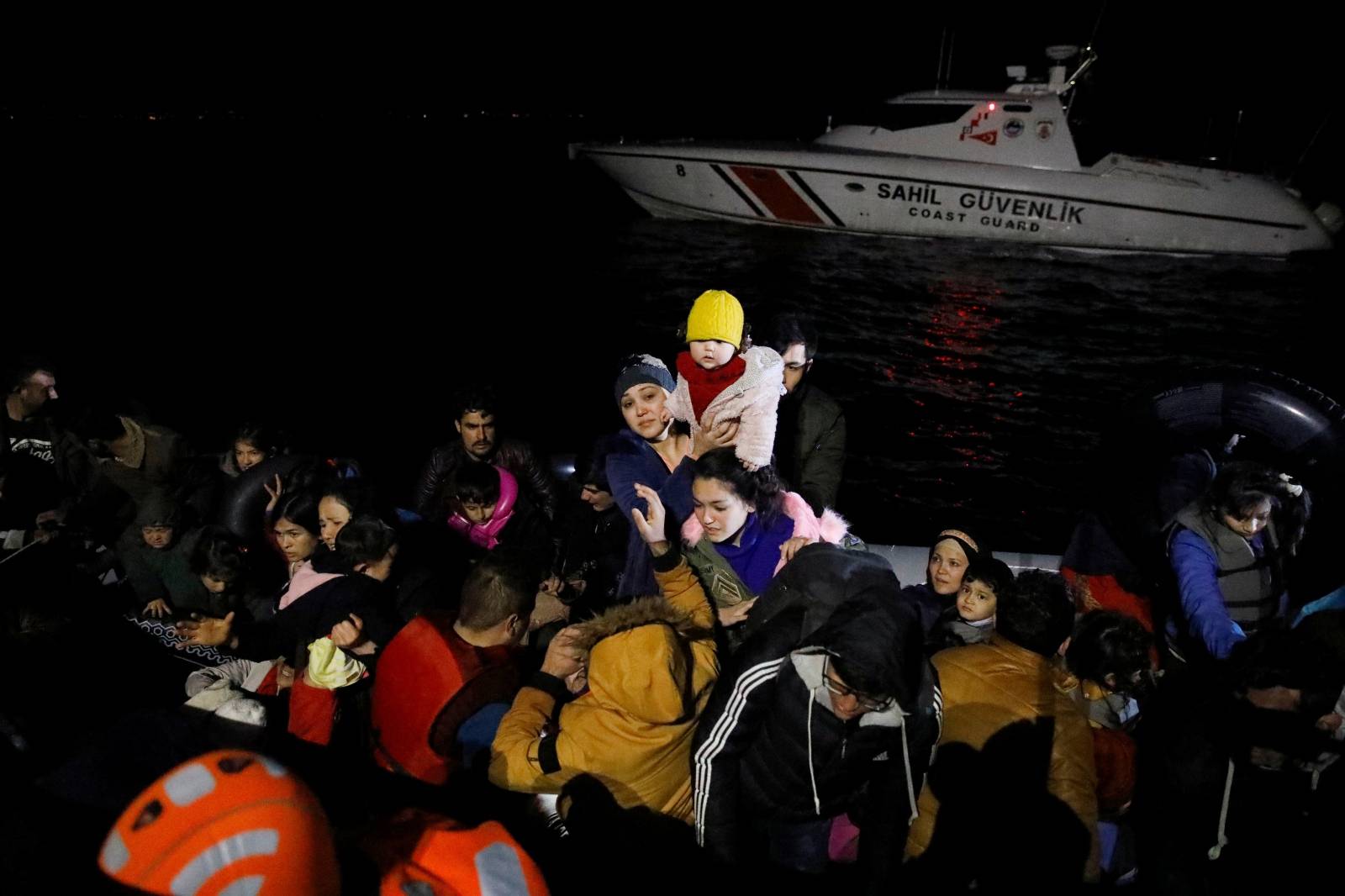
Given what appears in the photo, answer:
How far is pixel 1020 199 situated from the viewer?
20.2m

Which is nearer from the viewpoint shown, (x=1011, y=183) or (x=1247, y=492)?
(x=1247, y=492)

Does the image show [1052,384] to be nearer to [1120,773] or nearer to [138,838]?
[1120,773]

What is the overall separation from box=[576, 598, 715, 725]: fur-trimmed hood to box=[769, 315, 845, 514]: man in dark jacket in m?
1.94

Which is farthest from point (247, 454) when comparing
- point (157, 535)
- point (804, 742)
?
point (804, 742)

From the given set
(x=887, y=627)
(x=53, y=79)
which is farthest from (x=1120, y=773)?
(x=53, y=79)

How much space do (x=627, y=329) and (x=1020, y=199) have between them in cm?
1168

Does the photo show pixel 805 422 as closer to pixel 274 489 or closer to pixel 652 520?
pixel 652 520

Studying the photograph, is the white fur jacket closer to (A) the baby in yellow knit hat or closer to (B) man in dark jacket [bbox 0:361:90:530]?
(A) the baby in yellow knit hat

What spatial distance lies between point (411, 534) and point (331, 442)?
359 inches

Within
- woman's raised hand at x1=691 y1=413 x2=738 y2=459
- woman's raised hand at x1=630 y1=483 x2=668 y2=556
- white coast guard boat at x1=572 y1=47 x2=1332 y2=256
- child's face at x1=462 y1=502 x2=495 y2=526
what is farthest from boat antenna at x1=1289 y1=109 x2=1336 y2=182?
child's face at x1=462 y1=502 x2=495 y2=526

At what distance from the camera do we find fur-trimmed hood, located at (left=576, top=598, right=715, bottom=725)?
2.20 meters

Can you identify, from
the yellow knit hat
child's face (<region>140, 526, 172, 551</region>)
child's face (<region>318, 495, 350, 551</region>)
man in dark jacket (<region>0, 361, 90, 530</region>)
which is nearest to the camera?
the yellow knit hat

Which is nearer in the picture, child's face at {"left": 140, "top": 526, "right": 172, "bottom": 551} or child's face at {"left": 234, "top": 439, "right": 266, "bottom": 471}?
child's face at {"left": 140, "top": 526, "right": 172, "bottom": 551}

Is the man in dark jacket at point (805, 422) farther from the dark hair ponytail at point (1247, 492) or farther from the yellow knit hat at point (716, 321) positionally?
the dark hair ponytail at point (1247, 492)
